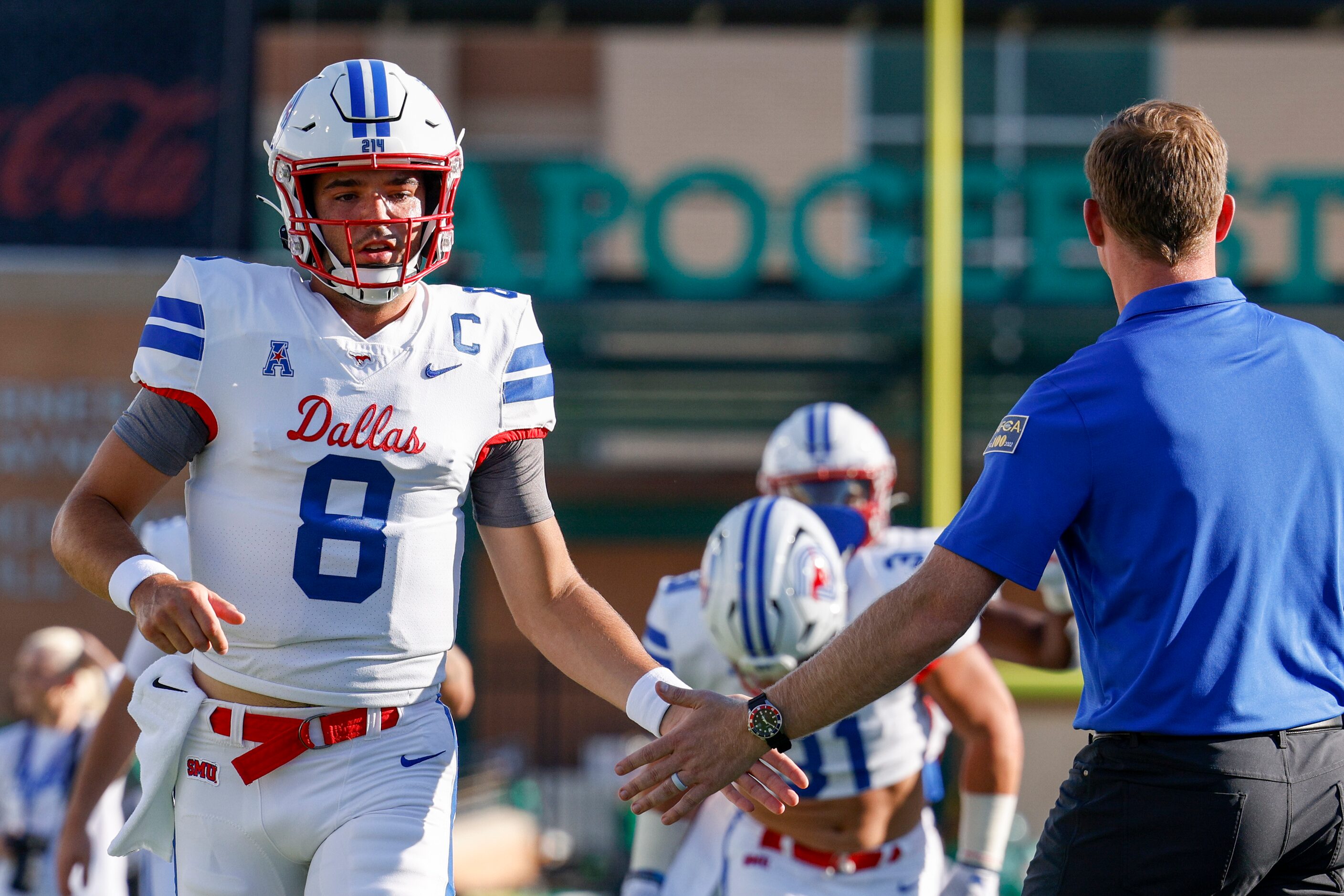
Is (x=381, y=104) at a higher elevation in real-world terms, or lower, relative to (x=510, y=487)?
higher

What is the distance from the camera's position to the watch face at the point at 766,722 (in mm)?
2801

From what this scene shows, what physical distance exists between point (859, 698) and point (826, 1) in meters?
7.03

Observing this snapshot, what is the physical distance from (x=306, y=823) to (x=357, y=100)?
125 centimetres

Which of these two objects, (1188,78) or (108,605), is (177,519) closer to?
(108,605)

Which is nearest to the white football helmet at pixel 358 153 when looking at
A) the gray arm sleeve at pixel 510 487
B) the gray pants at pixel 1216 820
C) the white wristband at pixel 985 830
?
the gray arm sleeve at pixel 510 487

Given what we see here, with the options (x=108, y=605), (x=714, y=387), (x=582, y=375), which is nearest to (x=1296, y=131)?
(x=714, y=387)

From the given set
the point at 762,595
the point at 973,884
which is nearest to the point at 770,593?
the point at 762,595

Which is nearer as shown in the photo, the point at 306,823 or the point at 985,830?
the point at 306,823

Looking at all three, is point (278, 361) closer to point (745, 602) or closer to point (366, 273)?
point (366, 273)

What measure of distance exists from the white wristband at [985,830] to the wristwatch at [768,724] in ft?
4.21

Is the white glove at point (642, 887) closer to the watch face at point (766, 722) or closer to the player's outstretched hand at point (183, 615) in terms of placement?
the watch face at point (766, 722)

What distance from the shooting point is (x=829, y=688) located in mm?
2734

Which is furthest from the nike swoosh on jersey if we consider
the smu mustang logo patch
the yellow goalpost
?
the yellow goalpost

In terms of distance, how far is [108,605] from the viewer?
12883mm
